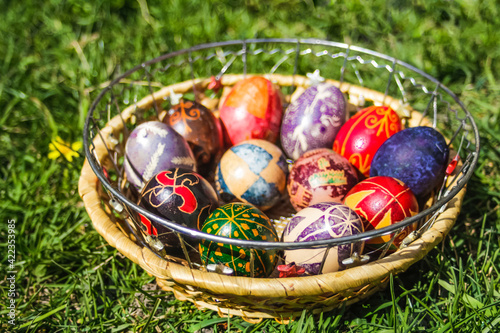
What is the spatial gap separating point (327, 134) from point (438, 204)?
0.87 metres

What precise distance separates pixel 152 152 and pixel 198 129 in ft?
1.04

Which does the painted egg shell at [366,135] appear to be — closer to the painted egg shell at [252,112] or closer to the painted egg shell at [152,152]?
the painted egg shell at [252,112]

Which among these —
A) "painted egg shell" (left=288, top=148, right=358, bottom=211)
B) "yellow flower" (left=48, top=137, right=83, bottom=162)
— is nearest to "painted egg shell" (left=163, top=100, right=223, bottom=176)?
"painted egg shell" (left=288, top=148, right=358, bottom=211)

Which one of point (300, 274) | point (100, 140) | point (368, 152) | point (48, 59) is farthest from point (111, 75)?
point (300, 274)

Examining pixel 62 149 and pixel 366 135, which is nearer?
pixel 366 135

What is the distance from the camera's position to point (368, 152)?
7.07ft

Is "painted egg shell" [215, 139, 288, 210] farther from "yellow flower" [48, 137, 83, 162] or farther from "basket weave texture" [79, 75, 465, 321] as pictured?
"yellow flower" [48, 137, 83, 162]

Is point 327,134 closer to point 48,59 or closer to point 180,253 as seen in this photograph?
point 180,253

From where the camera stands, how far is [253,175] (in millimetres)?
2031

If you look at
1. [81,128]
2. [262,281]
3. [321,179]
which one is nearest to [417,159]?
A: [321,179]

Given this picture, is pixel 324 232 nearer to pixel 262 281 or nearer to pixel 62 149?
pixel 262 281

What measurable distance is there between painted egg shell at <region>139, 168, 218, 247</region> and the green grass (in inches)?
12.2

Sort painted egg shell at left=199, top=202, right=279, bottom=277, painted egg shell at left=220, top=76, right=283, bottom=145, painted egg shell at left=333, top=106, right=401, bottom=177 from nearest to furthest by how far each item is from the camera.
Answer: painted egg shell at left=199, top=202, right=279, bottom=277 < painted egg shell at left=333, top=106, right=401, bottom=177 < painted egg shell at left=220, top=76, right=283, bottom=145

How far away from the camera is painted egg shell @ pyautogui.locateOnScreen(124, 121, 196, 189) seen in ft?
6.70
